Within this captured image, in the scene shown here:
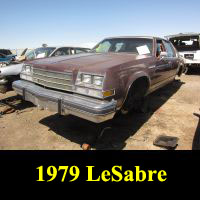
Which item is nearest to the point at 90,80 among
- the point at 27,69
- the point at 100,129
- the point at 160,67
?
the point at 100,129

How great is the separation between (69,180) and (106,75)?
143cm

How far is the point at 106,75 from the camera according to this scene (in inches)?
109

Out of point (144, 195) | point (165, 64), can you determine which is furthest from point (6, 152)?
point (165, 64)

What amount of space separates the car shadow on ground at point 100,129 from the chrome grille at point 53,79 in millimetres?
924

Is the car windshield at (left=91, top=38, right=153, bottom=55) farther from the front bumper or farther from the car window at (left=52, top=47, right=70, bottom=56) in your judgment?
the car window at (left=52, top=47, right=70, bottom=56)

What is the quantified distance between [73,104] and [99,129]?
2.95 ft

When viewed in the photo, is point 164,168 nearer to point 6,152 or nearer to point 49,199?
point 49,199

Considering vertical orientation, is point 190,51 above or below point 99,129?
above

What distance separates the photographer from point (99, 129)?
3.55m

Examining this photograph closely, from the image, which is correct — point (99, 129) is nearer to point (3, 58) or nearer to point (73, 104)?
point (73, 104)

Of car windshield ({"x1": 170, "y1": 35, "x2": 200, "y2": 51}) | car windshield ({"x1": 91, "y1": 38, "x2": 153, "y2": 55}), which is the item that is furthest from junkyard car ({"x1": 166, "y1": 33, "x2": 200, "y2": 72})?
car windshield ({"x1": 91, "y1": 38, "x2": 153, "y2": 55})

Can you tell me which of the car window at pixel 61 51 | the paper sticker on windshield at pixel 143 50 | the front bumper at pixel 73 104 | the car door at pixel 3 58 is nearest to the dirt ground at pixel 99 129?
the front bumper at pixel 73 104

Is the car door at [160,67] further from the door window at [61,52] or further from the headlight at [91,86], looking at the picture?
the door window at [61,52]

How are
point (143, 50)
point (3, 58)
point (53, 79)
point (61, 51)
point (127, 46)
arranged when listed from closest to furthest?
point (53, 79)
point (143, 50)
point (127, 46)
point (61, 51)
point (3, 58)
